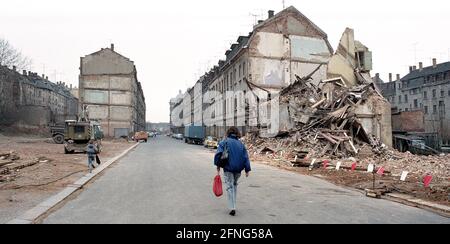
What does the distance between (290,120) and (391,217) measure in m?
22.9

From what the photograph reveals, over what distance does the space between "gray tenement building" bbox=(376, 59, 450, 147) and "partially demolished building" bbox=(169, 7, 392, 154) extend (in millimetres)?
28813

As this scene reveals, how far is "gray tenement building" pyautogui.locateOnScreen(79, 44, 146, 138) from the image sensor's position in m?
67.4

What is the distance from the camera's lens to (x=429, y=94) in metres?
71.7

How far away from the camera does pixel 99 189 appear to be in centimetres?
1120

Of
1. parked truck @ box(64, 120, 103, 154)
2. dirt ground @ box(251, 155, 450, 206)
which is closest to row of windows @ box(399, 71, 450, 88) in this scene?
dirt ground @ box(251, 155, 450, 206)

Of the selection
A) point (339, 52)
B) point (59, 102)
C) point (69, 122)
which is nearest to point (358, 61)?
point (339, 52)

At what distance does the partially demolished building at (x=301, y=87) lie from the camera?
26.5m

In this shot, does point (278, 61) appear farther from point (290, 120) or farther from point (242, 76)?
point (290, 120)

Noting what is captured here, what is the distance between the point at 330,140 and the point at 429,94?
57.8 meters

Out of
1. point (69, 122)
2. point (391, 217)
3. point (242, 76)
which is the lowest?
point (391, 217)

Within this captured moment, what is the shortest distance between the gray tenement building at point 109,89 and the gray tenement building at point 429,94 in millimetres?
48853

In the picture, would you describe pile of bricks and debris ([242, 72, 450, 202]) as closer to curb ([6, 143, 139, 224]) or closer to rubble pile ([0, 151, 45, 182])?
curb ([6, 143, 139, 224])

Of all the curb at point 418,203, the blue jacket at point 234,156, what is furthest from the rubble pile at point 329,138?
the blue jacket at point 234,156

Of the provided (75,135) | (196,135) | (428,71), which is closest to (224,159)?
(75,135)
